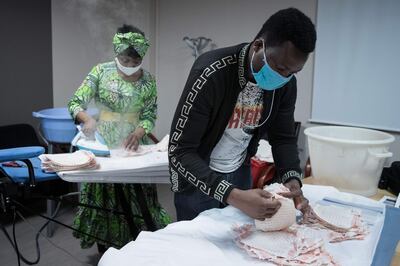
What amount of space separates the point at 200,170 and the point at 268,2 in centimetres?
285

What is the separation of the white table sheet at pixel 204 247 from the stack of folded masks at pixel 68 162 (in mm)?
689

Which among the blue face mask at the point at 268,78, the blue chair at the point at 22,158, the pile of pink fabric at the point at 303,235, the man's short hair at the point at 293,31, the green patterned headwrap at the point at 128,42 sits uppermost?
the green patterned headwrap at the point at 128,42

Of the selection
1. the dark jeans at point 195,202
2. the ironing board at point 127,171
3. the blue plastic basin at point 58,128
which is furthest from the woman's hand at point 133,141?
the dark jeans at point 195,202

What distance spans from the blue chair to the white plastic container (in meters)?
1.21

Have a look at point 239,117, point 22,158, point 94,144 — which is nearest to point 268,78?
point 239,117

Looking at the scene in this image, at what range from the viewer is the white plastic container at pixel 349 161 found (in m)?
1.22

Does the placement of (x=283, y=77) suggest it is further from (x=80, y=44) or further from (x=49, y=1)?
(x=49, y=1)

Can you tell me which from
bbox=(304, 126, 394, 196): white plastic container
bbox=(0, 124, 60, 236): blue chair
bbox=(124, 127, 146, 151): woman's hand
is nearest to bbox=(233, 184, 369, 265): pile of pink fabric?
bbox=(304, 126, 394, 196): white plastic container

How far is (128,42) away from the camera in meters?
1.89

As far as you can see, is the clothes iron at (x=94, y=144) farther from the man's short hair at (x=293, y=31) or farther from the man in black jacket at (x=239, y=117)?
the man's short hair at (x=293, y=31)

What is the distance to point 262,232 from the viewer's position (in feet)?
2.90

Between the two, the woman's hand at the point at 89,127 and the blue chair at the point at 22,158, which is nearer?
the blue chair at the point at 22,158

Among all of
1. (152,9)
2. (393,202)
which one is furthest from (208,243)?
(152,9)

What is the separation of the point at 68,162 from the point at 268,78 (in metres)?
0.92
